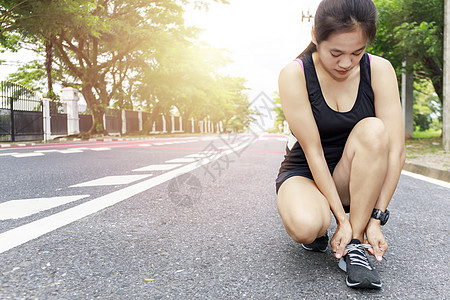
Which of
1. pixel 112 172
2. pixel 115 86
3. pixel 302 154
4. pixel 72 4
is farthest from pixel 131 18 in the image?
pixel 302 154

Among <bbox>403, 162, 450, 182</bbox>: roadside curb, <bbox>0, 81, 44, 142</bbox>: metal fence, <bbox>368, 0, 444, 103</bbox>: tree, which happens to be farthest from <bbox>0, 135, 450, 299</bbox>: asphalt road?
<bbox>0, 81, 44, 142</bbox>: metal fence

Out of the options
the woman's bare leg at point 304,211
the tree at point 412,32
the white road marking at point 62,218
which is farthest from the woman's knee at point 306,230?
the tree at point 412,32

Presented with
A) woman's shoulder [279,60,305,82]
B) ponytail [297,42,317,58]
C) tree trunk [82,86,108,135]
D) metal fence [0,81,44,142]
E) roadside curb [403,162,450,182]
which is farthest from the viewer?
tree trunk [82,86,108,135]

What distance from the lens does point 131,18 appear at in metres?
18.3

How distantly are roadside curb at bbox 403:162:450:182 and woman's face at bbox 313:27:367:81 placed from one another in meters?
3.93

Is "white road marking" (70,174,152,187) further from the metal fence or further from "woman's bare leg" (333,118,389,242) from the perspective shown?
the metal fence

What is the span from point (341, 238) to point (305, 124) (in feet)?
1.96

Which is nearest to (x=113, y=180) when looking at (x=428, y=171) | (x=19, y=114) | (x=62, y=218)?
(x=62, y=218)

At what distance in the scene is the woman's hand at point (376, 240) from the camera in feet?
5.57

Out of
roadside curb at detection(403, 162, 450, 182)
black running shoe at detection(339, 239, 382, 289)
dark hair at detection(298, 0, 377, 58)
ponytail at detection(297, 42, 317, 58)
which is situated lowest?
roadside curb at detection(403, 162, 450, 182)

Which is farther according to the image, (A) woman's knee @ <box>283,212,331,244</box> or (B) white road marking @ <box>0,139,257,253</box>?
(B) white road marking @ <box>0,139,257,253</box>

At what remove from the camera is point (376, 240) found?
1727 millimetres

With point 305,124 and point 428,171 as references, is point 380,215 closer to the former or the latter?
point 305,124

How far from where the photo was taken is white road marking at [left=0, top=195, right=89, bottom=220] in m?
2.54
